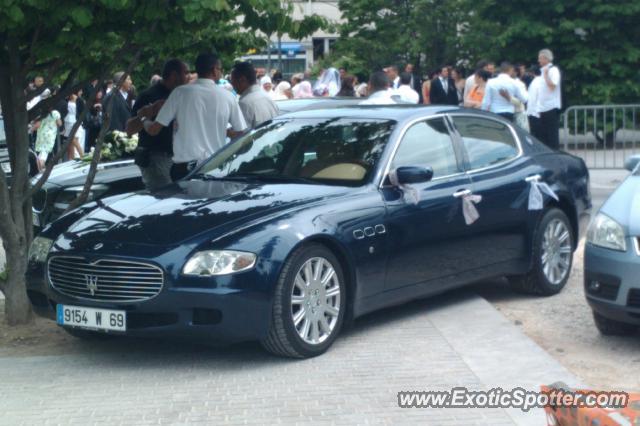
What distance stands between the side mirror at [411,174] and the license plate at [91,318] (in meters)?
2.08

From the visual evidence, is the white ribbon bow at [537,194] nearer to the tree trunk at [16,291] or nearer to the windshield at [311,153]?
the windshield at [311,153]

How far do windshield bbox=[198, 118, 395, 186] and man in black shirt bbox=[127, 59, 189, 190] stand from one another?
5.85 ft

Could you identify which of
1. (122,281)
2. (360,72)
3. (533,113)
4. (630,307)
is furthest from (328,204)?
(360,72)

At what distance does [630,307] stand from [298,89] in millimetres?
18448

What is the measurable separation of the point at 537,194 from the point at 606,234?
5.45 feet

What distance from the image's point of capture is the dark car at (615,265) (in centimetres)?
696

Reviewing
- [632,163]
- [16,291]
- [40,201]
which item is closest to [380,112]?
[632,163]

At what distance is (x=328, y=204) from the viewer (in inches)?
288

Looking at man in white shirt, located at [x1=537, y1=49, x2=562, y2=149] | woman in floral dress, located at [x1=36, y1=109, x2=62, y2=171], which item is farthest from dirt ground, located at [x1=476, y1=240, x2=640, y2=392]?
woman in floral dress, located at [x1=36, y1=109, x2=62, y2=171]

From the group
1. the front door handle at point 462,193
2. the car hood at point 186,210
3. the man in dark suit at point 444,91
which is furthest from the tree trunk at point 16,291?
the man in dark suit at point 444,91

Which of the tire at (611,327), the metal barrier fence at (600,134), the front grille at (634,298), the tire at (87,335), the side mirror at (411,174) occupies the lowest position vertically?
the metal barrier fence at (600,134)

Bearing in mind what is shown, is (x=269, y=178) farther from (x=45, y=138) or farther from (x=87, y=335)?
(x=45, y=138)

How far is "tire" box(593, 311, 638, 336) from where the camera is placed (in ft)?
24.5

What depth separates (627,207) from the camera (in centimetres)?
728
